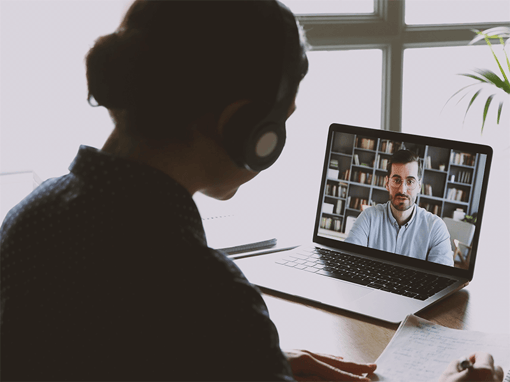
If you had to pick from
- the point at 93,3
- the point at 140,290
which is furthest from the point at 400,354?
the point at 93,3

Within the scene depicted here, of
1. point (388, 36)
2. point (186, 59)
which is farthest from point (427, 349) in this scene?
point (388, 36)

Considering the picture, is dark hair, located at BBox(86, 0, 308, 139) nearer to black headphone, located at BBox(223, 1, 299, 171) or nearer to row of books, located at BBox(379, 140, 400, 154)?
black headphone, located at BBox(223, 1, 299, 171)

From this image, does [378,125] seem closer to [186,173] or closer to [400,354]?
[400,354]

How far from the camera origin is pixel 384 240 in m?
1.24

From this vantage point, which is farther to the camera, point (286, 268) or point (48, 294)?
point (286, 268)

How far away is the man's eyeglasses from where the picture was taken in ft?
3.93

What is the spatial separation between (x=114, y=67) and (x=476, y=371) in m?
0.62

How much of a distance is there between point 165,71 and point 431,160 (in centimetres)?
80

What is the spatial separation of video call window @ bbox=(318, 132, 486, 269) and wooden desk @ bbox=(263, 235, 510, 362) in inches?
3.8

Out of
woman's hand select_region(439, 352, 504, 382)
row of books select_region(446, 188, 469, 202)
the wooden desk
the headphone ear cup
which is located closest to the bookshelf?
row of books select_region(446, 188, 469, 202)

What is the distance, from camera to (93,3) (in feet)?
6.00

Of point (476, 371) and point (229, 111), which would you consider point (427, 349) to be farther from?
point (229, 111)

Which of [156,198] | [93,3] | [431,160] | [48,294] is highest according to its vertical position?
[93,3]

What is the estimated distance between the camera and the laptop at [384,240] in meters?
1.09
